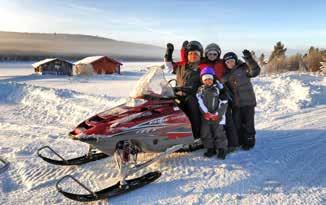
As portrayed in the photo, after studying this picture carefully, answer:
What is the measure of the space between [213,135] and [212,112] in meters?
0.36

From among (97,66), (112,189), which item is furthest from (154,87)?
(97,66)

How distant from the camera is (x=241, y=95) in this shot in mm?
6031

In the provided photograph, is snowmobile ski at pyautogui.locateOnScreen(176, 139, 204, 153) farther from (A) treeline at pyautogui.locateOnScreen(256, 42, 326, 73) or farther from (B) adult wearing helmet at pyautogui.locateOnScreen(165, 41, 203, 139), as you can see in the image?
(A) treeline at pyautogui.locateOnScreen(256, 42, 326, 73)

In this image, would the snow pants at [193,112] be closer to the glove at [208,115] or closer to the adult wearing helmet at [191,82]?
the adult wearing helmet at [191,82]

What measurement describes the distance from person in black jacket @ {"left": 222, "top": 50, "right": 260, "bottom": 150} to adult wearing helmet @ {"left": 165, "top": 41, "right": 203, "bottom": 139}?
504 millimetres

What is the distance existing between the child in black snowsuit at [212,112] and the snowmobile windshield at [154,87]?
480mm

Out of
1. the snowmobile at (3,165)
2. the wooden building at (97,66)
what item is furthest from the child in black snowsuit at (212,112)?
the wooden building at (97,66)

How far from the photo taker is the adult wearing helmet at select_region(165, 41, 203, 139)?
5566 millimetres

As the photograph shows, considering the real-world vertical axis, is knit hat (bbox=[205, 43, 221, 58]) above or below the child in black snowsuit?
above

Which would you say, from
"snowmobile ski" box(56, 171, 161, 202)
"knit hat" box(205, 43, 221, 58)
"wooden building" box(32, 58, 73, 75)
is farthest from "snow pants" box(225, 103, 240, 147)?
"wooden building" box(32, 58, 73, 75)

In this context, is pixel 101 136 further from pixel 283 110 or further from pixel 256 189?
pixel 283 110

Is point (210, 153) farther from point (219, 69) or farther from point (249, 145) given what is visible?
point (219, 69)

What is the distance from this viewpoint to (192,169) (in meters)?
5.28

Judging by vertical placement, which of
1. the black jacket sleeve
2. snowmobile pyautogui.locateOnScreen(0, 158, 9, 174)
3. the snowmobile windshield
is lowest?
snowmobile pyautogui.locateOnScreen(0, 158, 9, 174)
